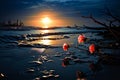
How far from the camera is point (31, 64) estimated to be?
53.3ft

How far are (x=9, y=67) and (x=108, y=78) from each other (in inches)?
260

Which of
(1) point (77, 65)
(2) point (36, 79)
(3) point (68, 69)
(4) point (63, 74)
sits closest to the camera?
(2) point (36, 79)

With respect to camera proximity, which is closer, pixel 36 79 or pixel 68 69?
pixel 36 79

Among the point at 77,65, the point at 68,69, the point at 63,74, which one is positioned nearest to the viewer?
the point at 63,74

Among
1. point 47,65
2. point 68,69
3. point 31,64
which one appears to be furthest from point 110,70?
point 31,64

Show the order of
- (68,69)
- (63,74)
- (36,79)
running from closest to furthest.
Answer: (36,79) → (63,74) → (68,69)

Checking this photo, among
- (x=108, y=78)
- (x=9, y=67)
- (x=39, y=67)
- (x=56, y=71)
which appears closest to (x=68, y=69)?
(x=56, y=71)

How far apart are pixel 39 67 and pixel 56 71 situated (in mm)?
1607

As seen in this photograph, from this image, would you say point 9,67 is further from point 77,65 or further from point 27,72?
point 77,65

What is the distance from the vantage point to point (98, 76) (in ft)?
41.7

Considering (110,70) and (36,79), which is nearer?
(36,79)

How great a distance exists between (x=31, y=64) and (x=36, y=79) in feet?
12.9

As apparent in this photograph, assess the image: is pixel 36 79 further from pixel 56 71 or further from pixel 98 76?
pixel 98 76

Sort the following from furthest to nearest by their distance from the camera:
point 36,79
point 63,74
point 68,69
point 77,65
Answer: point 77,65
point 68,69
point 63,74
point 36,79
